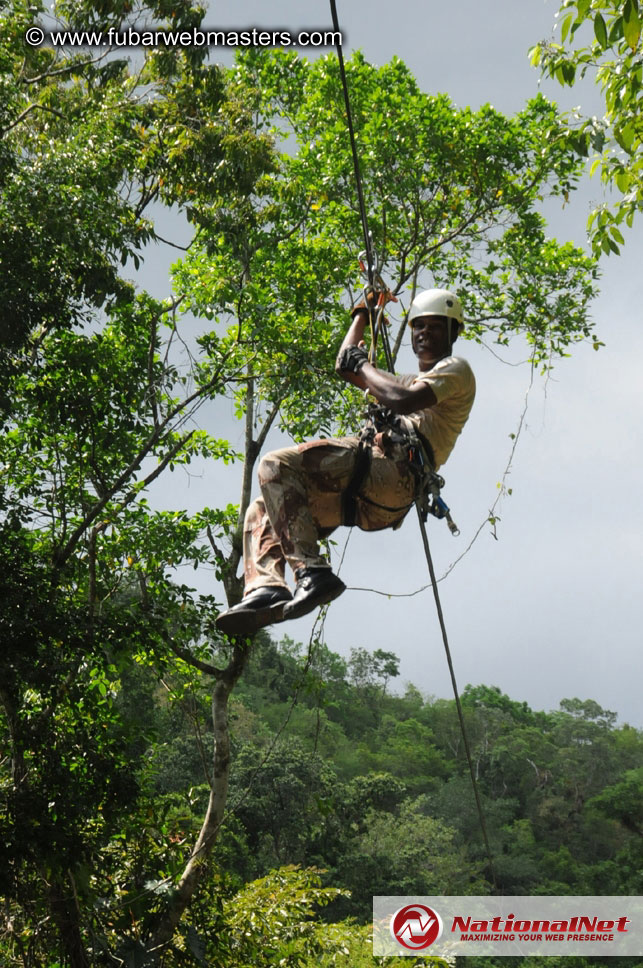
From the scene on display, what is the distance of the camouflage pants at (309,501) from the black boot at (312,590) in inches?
1.5

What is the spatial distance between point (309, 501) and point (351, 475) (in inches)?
5.6

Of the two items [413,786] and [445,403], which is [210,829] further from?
[413,786]

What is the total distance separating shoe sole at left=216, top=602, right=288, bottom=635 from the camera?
2492 mm

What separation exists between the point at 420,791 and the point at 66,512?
27446 millimetres

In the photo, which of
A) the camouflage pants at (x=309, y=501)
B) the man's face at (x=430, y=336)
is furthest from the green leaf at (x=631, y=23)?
the camouflage pants at (x=309, y=501)

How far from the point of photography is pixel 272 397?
7.48m

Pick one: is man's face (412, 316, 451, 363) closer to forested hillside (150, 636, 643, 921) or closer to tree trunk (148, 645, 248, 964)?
tree trunk (148, 645, 248, 964)

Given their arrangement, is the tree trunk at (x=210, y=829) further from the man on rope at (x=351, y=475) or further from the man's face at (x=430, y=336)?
the man's face at (x=430, y=336)

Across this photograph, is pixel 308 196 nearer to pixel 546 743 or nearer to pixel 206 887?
pixel 206 887

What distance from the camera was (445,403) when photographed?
9.63ft

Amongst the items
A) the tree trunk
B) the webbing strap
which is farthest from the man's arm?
the tree trunk

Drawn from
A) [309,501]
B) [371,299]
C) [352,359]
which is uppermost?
[371,299]

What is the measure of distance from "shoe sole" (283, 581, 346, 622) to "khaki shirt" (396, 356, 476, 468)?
2.09 ft

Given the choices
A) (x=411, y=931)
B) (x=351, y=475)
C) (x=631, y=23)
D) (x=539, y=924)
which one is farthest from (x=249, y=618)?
(x=539, y=924)
